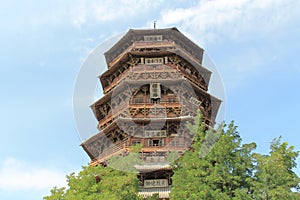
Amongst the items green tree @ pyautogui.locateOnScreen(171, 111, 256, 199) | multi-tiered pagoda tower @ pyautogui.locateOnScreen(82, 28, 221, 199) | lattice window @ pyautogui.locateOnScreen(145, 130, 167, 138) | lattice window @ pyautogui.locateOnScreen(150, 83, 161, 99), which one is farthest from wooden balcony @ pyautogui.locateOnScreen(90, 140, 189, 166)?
green tree @ pyautogui.locateOnScreen(171, 111, 256, 199)

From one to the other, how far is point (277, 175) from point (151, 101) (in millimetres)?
12609

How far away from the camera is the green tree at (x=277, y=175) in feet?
58.1

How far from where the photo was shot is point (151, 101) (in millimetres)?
29047

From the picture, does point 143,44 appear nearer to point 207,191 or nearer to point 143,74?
point 143,74

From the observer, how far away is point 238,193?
17812mm

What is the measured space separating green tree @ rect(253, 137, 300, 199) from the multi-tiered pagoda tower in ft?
23.3

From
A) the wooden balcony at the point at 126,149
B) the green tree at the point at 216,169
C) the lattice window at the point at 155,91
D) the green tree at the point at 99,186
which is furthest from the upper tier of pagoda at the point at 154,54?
the green tree at the point at 99,186

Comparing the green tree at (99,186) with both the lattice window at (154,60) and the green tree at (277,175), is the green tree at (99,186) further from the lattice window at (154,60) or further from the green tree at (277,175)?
the lattice window at (154,60)

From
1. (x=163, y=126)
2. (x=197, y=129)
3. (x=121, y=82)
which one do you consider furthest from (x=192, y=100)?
(x=197, y=129)

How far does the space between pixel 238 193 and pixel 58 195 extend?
29.9 feet

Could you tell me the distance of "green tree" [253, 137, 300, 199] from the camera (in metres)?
17.7

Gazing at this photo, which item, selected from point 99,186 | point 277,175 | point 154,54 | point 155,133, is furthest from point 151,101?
point 277,175

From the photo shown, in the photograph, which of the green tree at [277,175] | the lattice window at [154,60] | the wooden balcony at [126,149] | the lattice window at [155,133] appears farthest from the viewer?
the lattice window at [154,60]

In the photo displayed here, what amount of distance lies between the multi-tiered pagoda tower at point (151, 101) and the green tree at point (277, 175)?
7.09 metres
